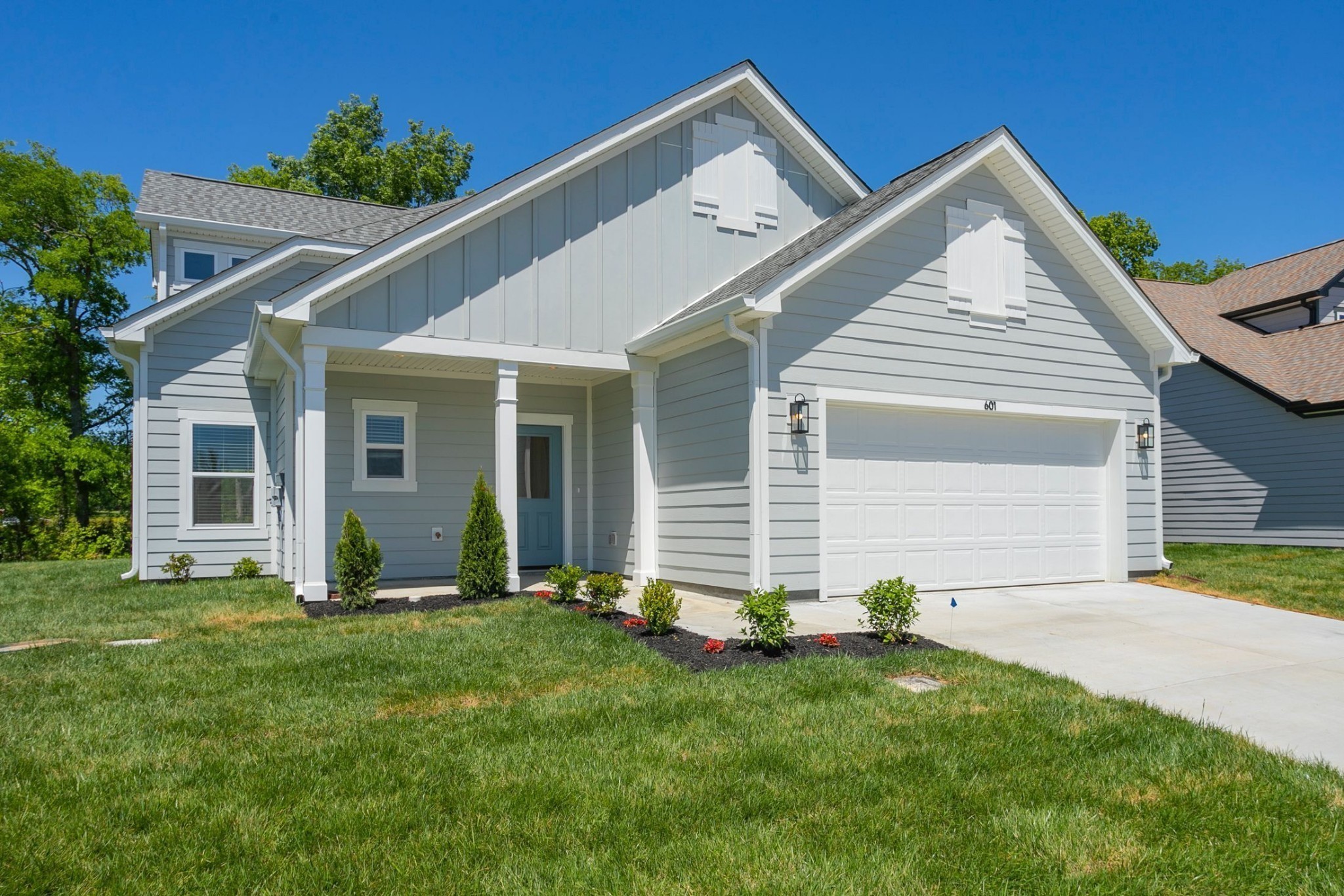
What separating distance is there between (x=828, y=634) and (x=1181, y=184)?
2871 centimetres

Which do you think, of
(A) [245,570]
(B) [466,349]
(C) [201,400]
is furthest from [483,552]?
(C) [201,400]

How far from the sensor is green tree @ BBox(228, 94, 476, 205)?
100 feet

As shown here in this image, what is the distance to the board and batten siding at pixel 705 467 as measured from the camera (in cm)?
980

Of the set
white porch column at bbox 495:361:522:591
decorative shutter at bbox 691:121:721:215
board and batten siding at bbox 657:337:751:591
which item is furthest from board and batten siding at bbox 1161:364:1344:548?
white porch column at bbox 495:361:522:591

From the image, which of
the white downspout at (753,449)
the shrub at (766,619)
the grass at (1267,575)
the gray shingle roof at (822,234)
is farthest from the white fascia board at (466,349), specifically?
the grass at (1267,575)

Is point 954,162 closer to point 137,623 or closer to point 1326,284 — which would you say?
point 137,623

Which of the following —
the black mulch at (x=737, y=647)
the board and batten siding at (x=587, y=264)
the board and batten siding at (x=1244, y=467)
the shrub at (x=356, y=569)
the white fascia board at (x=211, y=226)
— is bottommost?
the black mulch at (x=737, y=647)

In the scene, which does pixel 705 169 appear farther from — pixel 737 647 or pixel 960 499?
pixel 737 647

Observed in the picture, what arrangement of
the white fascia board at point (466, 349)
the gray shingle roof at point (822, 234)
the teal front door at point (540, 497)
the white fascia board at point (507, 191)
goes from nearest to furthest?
the white fascia board at point (507, 191), the white fascia board at point (466, 349), the gray shingle roof at point (822, 234), the teal front door at point (540, 497)

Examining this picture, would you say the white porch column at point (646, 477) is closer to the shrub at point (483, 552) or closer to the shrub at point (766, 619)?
the shrub at point (483, 552)

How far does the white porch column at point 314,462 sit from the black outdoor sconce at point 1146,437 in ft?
34.1

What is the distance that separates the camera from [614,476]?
40.1 feet

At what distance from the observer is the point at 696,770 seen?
4234 millimetres

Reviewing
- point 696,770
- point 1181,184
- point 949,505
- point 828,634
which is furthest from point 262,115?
point 1181,184
